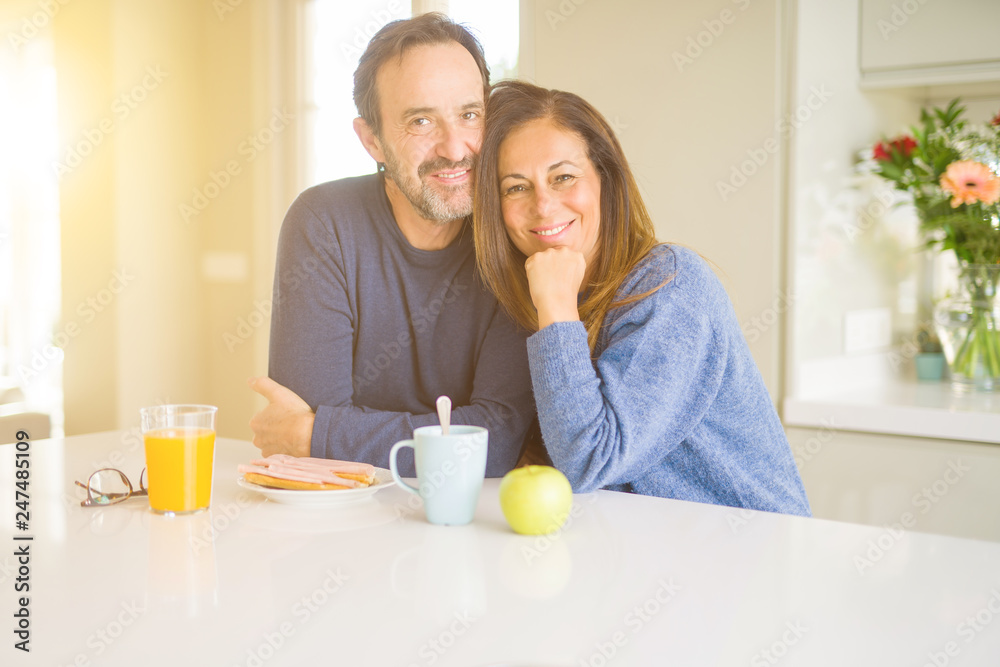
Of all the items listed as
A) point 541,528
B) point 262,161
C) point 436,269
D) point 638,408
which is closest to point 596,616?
point 541,528

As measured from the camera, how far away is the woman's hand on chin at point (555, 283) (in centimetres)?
119

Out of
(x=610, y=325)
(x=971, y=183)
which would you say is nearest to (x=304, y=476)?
(x=610, y=325)

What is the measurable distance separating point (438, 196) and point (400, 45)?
0.96 feet

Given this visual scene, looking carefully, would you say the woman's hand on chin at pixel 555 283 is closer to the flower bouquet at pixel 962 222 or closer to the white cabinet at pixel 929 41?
the flower bouquet at pixel 962 222

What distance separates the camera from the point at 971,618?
0.67 meters

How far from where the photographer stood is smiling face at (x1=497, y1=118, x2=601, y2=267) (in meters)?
1.35

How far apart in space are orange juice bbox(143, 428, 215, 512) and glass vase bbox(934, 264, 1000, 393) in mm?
1953

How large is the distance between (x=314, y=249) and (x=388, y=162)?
215 millimetres

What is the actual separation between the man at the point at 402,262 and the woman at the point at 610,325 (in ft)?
0.28

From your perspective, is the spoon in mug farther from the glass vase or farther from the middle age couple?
the glass vase

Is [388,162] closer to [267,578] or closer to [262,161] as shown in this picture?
[267,578]

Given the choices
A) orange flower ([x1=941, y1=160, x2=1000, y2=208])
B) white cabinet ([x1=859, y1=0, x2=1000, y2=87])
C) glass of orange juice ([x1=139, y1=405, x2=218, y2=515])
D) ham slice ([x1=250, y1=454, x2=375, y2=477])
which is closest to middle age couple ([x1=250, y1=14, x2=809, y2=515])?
ham slice ([x1=250, y1=454, x2=375, y2=477])

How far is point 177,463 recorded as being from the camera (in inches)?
38.5

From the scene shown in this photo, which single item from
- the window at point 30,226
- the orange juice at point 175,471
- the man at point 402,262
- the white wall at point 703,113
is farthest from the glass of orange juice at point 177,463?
the window at point 30,226
